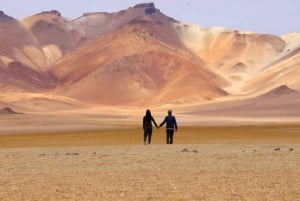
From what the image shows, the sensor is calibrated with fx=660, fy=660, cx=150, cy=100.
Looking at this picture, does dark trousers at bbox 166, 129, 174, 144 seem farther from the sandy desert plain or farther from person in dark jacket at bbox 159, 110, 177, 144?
the sandy desert plain

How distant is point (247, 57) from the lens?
193750 mm

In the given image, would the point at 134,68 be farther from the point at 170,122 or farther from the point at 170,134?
the point at 170,122

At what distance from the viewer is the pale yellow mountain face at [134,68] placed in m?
151

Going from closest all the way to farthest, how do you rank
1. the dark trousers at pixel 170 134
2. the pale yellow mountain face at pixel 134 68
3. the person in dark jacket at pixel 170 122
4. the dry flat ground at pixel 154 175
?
the dry flat ground at pixel 154 175 < the person in dark jacket at pixel 170 122 < the dark trousers at pixel 170 134 < the pale yellow mountain face at pixel 134 68

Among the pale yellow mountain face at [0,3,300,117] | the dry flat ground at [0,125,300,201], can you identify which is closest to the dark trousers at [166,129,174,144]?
the dry flat ground at [0,125,300,201]

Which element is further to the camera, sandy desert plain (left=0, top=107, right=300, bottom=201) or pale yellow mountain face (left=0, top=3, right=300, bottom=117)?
pale yellow mountain face (left=0, top=3, right=300, bottom=117)

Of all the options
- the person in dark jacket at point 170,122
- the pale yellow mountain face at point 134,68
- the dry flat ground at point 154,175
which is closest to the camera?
the dry flat ground at point 154,175

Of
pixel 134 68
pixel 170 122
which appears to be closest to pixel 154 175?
pixel 170 122

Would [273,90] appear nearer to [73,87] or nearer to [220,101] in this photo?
[220,101]

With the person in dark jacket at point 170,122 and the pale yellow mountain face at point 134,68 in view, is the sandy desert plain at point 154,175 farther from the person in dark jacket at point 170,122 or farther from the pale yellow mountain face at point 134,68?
the pale yellow mountain face at point 134,68

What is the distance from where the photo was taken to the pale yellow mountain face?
151250 mm

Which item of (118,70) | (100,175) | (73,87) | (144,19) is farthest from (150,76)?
(100,175)

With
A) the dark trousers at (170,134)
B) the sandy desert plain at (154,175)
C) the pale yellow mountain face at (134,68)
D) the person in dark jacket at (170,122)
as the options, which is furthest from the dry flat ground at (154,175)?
the pale yellow mountain face at (134,68)

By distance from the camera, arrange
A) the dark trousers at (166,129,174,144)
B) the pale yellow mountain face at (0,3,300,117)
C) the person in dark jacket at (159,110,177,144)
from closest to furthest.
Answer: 1. the person in dark jacket at (159,110,177,144)
2. the dark trousers at (166,129,174,144)
3. the pale yellow mountain face at (0,3,300,117)
